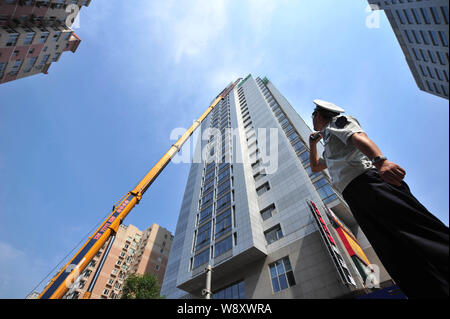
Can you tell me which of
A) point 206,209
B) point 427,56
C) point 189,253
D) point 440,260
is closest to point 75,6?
point 206,209

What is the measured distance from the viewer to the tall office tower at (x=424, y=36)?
81.8ft

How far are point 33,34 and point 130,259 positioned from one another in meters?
49.9

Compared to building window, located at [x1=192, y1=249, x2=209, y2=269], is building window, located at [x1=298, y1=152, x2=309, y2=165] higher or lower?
building window, located at [x1=298, y1=152, x2=309, y2=165]

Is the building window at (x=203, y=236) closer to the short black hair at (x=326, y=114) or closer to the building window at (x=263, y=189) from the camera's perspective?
the building window at (x=263, y=189)

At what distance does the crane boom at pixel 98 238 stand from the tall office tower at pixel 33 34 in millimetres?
24343

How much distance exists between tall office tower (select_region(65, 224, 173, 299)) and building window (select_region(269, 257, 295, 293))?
3753 cm

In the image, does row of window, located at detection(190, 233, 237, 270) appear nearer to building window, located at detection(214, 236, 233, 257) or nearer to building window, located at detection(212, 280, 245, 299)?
building window, located at detection(214, 236, 233, 257)

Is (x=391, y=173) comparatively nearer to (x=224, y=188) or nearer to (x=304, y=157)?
(x=304, y=157)

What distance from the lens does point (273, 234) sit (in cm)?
2089

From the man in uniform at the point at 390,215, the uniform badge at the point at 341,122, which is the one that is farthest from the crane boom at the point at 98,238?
the uniform badge at the point at 341,122

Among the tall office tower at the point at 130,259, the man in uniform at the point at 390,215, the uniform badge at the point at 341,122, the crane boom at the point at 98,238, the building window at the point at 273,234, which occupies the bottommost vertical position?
the man in uniform at the point at 390,215

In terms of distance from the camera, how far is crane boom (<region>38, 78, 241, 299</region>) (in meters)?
7.33

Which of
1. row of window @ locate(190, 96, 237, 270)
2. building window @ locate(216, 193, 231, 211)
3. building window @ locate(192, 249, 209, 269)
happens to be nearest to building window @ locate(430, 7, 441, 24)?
row of window @ locate(190, 96, 237, 270)

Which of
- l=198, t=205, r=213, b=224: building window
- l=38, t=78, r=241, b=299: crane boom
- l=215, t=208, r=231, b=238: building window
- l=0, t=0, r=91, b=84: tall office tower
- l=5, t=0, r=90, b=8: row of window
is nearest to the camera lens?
l=38, t=78, r=241, b=299: crane boom
